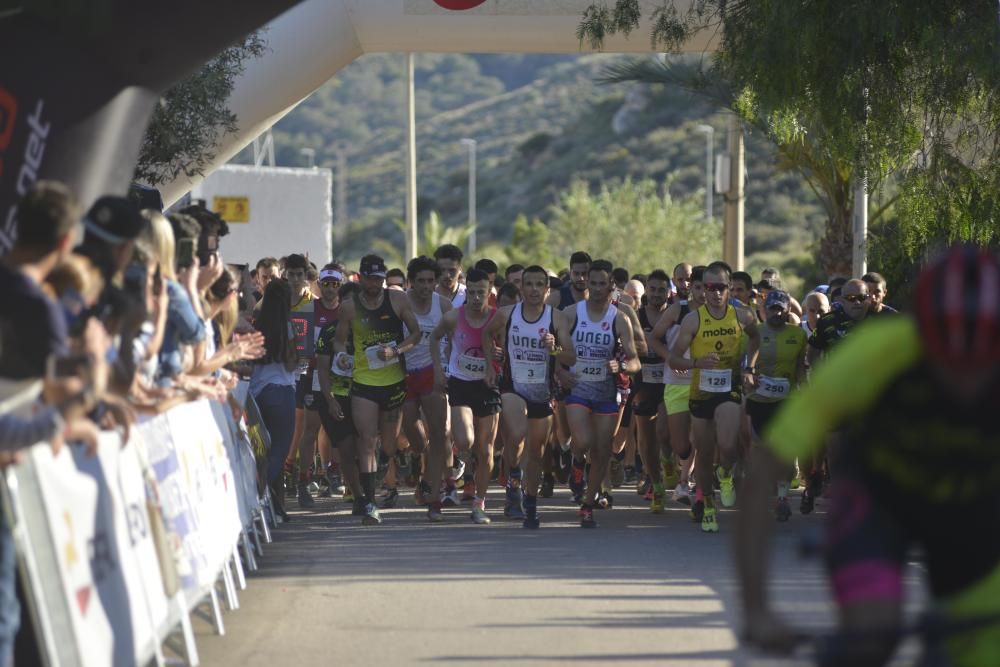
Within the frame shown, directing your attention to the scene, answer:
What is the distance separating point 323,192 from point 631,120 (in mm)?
69775

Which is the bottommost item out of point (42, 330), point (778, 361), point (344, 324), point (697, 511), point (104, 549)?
point (697, 511)

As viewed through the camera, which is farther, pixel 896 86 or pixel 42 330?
pixel 896 86

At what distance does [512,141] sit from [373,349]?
379ft

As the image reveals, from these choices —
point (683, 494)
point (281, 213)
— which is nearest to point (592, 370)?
point (683, 494)

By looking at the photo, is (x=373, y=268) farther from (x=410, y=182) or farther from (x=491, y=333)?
(x=410, y=182)

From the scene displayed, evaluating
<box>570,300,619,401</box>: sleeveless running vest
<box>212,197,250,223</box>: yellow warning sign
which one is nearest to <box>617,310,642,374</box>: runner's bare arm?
<box>570,300,619,401</box>: sleeveless running vest

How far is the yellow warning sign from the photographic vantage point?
1182 inches

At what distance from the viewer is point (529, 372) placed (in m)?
13.1

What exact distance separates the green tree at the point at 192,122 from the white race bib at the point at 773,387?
6.06m

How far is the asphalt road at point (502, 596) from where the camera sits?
25.4 feet

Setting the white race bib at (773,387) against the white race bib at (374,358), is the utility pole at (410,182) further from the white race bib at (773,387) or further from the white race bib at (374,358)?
the white race bib at (773,387)

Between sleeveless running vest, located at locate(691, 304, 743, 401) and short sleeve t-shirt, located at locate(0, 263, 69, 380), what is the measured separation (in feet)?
24.9

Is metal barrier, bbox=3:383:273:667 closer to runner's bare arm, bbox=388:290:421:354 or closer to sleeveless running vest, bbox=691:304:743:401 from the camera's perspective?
runner's bare arm, bbox=388:290:421:354

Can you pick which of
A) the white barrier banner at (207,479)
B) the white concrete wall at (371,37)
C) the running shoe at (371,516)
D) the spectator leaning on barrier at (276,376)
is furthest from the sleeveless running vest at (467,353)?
the white concrete wall at (371,37)
